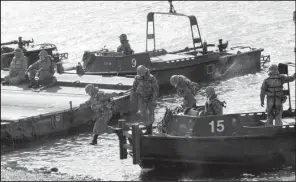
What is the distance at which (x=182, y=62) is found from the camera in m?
40.6

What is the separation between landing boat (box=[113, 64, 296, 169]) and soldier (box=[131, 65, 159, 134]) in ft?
5.79

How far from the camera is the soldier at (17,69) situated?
37.9 m

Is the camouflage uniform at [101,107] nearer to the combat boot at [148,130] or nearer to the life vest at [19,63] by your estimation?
the combat boot at [148,130]

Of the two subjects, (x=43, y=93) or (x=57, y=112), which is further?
(x=43, y=93)

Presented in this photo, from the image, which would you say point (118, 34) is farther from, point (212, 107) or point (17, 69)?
point (212, 107)

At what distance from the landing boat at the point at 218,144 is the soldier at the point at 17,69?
1095cm

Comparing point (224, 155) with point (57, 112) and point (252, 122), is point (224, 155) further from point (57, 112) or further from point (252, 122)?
point (57, 112)

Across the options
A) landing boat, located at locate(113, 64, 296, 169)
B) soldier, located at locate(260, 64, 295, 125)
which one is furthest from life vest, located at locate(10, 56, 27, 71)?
soldier, located at locate(260, 64, 295, 125)

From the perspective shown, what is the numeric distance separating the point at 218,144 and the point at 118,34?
2920 cm

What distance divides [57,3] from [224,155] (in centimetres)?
4238

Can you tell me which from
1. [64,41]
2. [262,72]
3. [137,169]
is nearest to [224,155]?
[137,169]

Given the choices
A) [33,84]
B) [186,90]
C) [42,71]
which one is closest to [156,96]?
[186,90]

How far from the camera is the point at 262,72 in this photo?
43844 millimetres

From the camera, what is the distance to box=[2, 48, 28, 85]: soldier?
37875 mm
